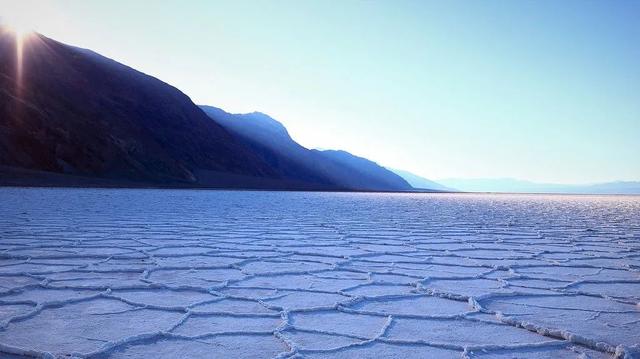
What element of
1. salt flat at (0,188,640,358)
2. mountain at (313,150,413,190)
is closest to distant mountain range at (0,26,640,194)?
salt flat at (0,188,640,358)

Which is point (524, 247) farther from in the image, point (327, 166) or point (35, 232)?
point (327, 166)

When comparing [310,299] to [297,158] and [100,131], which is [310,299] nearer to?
[100,131]

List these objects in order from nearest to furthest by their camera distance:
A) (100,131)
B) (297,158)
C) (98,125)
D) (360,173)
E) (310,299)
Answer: (310,299) → (100,131) → (98,125) → (297,158) → (360,173)

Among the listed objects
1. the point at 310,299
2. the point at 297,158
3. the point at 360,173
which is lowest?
the point at 310,299

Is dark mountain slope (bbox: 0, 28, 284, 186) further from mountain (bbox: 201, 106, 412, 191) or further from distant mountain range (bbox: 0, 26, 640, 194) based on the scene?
mountain (bbox: 201, 106, 412, 191)

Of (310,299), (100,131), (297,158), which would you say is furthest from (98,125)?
(297,158)

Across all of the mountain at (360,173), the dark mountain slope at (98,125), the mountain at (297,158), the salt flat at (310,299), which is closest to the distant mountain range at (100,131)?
the dark mountain slope at (98,125)

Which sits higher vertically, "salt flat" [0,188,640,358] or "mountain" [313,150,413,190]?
"mountain" [313,150,413,190]
